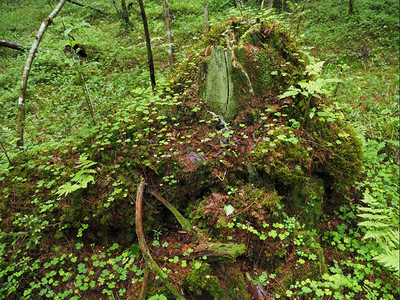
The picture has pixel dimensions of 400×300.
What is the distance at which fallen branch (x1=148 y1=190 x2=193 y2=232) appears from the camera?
2.92 meters

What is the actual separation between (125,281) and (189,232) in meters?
0.96

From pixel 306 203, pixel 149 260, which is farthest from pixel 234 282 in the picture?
pixel 306 203

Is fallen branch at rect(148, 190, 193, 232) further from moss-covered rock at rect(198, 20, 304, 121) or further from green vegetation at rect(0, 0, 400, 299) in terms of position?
moss-covered rock at rect(198, 20, 304, 121)

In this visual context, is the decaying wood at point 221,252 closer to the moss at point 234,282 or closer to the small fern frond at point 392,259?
the moss at point 234,282

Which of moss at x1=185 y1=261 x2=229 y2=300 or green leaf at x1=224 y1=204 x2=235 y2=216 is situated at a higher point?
green leaf at x1=224 y1=204 x2=235 y2=216

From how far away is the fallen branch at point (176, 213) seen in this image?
292 centimetres

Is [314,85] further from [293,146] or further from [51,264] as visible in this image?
[51,264]

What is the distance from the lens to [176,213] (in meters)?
2.99

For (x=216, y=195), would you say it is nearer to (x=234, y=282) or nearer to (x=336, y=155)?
(x=234, y=282)

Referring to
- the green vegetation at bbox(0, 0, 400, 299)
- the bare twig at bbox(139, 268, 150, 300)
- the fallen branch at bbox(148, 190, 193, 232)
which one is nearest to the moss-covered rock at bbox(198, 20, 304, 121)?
the green vegetation at bbox(0, 0, 400, 299)

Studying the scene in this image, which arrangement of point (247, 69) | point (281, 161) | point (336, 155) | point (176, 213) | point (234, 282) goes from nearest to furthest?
point (234, 282), point (176, 213), point (281, 161), point (336, 155), point (247, 69)

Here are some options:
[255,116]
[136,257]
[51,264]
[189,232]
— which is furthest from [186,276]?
[255,116]

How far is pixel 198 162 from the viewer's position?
10.5 feet

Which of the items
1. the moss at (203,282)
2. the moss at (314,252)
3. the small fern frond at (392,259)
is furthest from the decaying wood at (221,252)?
the small fern frond at (392,259)
